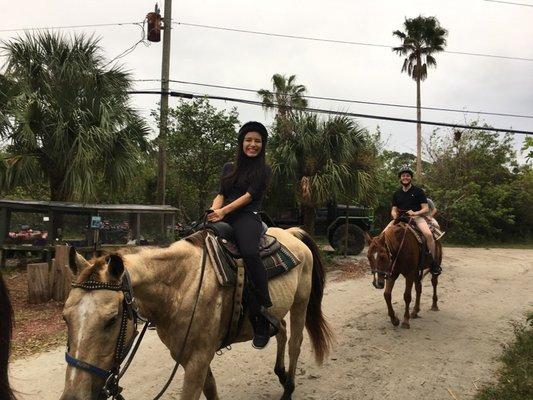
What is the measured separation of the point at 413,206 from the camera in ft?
25.7

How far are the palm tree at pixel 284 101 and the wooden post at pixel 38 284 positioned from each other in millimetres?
7785

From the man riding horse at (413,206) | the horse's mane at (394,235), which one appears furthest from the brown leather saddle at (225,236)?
the man riding horse at (413,206)

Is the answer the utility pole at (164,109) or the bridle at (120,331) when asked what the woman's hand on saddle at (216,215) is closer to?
the bridle at (120,331)

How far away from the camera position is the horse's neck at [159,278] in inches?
101

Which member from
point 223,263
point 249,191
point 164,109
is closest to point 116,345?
point 223,263

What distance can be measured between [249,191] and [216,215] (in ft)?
1.09

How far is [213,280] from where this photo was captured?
301 centimetres

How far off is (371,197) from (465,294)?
195 inches

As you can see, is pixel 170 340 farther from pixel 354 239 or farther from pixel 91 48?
pixel 354 239

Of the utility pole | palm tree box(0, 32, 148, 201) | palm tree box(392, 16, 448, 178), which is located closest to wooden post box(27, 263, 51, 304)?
palm tree box(0, 32, 148, 201)

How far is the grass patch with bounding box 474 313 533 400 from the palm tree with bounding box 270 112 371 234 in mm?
7067

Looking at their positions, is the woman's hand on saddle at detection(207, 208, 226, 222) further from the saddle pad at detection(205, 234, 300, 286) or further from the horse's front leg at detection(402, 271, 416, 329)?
the horse's front leg at detection(402, 271, 416, 329)

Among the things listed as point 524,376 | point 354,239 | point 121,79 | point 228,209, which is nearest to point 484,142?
point 354,239

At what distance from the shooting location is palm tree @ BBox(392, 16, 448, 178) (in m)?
27.0
